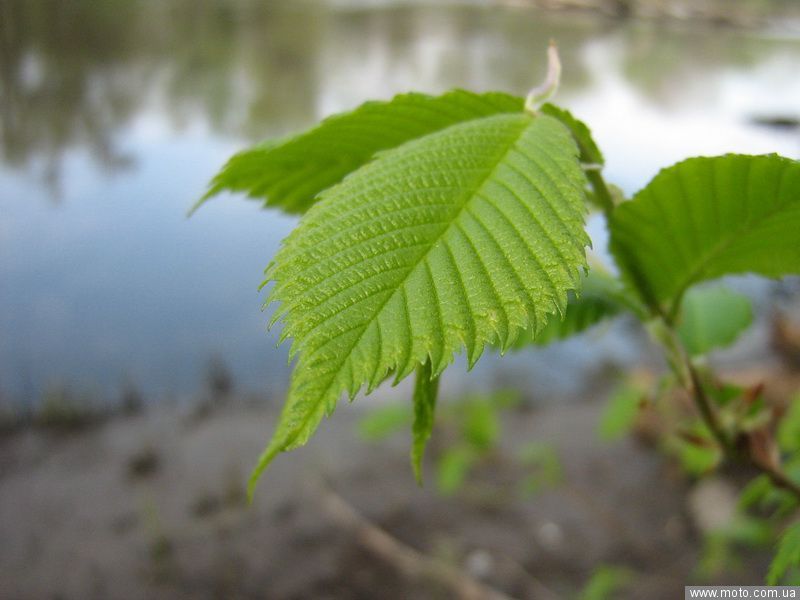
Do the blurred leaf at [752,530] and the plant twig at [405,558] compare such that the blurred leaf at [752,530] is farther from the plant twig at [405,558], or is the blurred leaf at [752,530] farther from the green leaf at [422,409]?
the green leaf at [422,409]

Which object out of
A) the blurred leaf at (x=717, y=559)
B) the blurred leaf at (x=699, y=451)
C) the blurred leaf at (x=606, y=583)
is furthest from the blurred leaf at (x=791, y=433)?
the blurred leaf at (x=606, y=583)

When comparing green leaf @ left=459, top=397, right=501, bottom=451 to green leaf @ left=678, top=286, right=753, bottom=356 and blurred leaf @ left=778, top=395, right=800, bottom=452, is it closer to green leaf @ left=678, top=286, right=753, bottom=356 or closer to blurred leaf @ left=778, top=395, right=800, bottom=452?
blurred leaf @ left=778, top=395, right=800, bottom=452

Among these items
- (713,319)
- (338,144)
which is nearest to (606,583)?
(713,319)

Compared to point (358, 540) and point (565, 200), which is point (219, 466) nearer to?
point (358, 540)

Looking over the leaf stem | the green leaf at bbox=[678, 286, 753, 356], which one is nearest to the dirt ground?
the green leaf at bbox=[678, 286, 753, 356]

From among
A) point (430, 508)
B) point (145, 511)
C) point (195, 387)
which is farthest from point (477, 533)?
point (195, 387)
